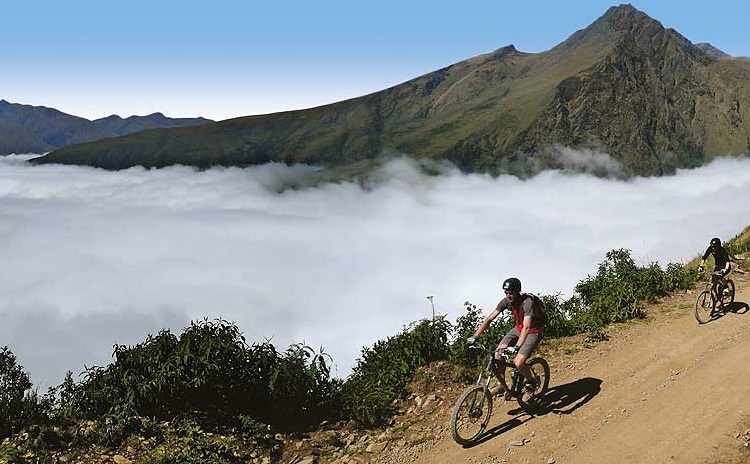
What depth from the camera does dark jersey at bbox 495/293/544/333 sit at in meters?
8.30

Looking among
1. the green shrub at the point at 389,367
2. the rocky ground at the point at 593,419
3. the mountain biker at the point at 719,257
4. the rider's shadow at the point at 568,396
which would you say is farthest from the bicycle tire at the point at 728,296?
the green shrub at the point at 389,367

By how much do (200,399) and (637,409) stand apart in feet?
27.4

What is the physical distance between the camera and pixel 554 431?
27.4ft

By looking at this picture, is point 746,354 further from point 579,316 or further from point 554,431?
point 554,431

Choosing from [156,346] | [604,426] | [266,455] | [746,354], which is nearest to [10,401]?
[156,346]

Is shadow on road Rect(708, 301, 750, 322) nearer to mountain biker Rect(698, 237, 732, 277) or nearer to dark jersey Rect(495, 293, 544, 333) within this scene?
mountain biker Rect(698, 237, 732, 277)

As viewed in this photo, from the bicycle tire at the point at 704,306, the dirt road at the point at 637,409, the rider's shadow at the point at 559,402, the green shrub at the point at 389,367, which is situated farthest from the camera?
the bicycle tire at the point at 704,306

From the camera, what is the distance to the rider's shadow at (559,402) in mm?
8719

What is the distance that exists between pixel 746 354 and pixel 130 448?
41.9 ft

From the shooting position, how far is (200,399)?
9.58 metres

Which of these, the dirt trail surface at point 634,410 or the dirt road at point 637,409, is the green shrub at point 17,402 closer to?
the dirt trail surface at point 634,410

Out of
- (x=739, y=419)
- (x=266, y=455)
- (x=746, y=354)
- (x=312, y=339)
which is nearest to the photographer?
(x=739, y=419)

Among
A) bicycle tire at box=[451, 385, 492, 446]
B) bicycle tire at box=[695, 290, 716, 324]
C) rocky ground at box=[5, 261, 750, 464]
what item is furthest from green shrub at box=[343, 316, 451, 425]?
bicycle tire at box=[695, 290, 716, 324]

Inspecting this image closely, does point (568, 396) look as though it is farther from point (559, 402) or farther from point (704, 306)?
point (704, 306)
